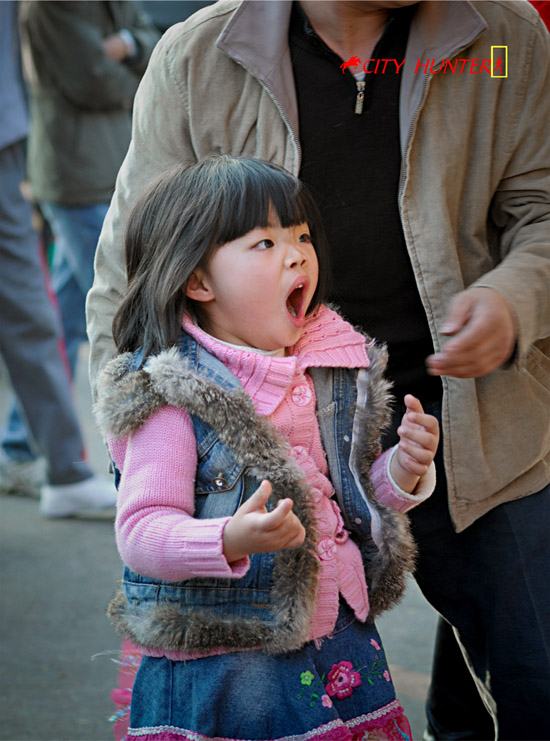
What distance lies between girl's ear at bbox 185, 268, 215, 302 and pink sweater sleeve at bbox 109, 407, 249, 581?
240 mm

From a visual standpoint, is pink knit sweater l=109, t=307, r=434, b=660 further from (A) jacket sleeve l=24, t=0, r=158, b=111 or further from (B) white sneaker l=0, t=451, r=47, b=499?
(B) white sneaker l=0, t=451, r=47, b=499

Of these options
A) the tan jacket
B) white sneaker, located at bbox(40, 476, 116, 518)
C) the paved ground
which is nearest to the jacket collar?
the tan jacket

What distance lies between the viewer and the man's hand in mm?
1811

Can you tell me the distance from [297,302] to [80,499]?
298 cm

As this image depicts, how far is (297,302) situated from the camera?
2000mm

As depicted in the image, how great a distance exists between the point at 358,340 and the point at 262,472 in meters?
0.39

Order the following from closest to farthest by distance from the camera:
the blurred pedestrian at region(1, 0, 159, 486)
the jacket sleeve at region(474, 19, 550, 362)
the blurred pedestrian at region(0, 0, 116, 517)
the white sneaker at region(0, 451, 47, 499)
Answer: the jacket sleeve at region(474, 19, 550, 362) → the blurred pedestrian at region(0, 0, 116, 517) → the blurred pedestrian at region(1, 0, 159, 486) → the white sneaker at region(0, 451, 47, 499)

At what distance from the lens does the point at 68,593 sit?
4.07 metres

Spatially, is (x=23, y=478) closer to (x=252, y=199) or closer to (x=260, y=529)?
(x=252, y=199)

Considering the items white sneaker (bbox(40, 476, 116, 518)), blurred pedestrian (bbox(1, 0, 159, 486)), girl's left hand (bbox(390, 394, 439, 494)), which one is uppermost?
girl's left hand (bbox(390, 394, 439, 494))

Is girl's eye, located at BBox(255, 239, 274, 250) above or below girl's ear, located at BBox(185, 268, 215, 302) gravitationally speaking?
above

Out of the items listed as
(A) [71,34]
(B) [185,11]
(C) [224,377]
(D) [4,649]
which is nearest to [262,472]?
(C) [224,377]

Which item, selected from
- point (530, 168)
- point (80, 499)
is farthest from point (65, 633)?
point (530, 168)

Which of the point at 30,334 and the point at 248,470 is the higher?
the point at 248,470
